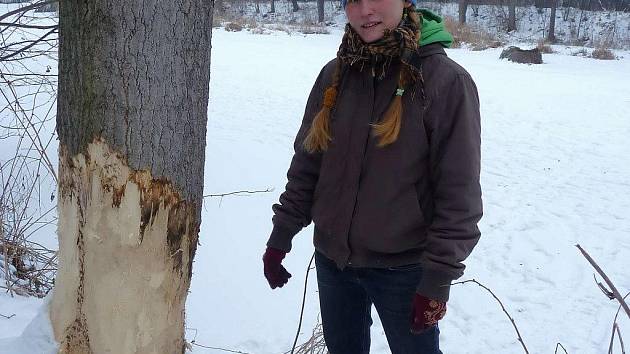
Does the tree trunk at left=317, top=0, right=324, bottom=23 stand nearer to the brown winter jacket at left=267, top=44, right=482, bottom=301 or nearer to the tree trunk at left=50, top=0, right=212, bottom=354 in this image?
the brown winter jacket at left=267, top=44, right=482, bottom=301

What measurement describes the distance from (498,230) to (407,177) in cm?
360

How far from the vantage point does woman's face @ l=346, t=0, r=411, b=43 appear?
157 centimetres

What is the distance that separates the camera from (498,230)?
4895 mm

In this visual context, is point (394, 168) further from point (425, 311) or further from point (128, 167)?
point (128, 167)

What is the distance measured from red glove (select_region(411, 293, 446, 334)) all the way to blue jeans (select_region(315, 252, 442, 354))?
8cm

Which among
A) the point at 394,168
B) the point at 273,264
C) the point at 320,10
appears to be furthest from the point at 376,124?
the point at 320,10

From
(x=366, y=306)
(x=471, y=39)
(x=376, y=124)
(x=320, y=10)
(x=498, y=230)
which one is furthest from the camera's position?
(x=320, y=10)

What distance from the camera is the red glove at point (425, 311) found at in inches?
60.1

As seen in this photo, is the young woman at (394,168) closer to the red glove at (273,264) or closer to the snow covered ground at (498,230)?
the red glove at (273,264)

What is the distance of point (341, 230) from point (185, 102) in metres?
→ 0.57

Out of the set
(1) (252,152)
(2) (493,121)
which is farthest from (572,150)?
(1) (252,152)

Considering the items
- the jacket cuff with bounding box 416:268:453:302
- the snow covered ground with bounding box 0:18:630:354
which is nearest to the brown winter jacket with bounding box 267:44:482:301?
the jacket cuff with bounding box 416:268:453:302

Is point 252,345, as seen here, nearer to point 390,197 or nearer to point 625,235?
point 390,197

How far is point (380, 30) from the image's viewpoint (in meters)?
1.59
